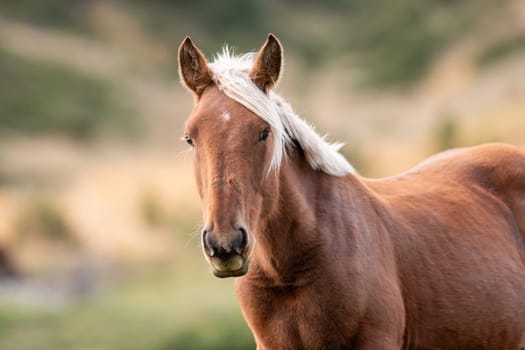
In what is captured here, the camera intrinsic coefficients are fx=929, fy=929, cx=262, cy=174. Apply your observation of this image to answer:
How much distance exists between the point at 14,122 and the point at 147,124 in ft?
10.4

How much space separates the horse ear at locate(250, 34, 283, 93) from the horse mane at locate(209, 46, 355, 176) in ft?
0.16

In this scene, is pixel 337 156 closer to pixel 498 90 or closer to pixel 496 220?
pixel 496 220

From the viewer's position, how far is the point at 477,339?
543 centimetres

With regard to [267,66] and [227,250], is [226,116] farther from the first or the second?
[227,250]

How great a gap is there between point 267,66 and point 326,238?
933 millimetres

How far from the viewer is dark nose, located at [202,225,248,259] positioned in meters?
4.04

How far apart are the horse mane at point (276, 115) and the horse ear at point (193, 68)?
0.18 ft

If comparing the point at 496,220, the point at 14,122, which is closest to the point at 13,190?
the point at 14,122

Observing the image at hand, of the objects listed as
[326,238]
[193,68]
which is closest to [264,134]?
[193,68]

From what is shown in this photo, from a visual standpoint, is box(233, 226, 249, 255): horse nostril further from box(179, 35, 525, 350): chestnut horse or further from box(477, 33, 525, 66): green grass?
box(477, 33, 525, 66): green grass

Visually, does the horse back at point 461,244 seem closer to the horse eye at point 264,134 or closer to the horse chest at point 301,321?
the horse chest at point 301,321

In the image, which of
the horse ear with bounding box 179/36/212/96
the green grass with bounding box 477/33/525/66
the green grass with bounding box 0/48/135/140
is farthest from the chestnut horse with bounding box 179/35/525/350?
the green grass with bounding box 0/48/135/140

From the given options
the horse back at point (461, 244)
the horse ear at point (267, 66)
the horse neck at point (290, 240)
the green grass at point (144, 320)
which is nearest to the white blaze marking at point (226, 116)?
the horse ear at point (267, 66)

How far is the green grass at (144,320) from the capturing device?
15.9 meters
